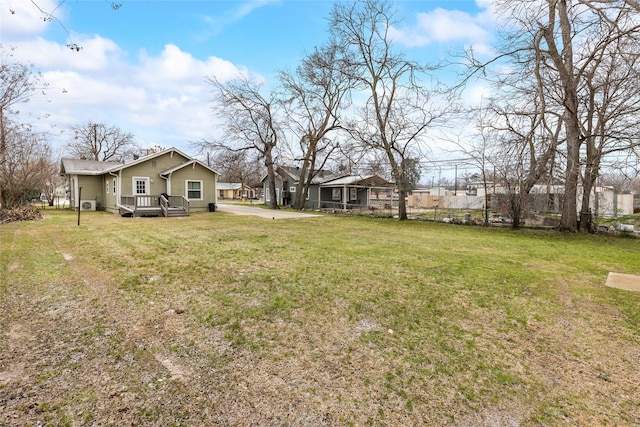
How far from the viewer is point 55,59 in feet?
16.7

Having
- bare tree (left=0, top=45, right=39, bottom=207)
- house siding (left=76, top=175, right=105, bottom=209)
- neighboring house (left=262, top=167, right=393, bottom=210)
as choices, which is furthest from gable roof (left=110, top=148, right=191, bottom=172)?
neighboring house (left=262, top=167, right=393, bottom=210)

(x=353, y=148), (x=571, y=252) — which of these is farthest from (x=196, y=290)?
(x=353, y=148)

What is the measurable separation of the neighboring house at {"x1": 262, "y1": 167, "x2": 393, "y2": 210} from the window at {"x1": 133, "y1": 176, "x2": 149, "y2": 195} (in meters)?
10.3

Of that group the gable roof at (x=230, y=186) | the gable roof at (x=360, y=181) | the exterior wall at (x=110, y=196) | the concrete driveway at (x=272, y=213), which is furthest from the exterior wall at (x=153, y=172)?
the gable roof at (x=230, y=186)

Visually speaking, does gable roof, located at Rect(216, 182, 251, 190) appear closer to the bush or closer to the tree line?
→ the tree line

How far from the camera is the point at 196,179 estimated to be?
19.8 m

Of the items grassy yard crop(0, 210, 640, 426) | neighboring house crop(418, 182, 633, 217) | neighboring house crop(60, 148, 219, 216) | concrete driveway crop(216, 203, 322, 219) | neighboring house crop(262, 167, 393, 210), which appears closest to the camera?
grassy yard crop(0, 210, 640, 426)

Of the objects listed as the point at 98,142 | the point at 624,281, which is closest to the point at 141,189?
the point at 624,281

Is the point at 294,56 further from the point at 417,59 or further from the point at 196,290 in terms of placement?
the point at 196,290

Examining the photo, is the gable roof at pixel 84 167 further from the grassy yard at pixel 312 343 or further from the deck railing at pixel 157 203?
the grassy yard at pixel 312 343

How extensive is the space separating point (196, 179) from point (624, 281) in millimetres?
19754

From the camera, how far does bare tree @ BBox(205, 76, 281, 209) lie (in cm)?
2292

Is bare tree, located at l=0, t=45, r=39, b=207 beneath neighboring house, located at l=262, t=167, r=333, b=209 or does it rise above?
above

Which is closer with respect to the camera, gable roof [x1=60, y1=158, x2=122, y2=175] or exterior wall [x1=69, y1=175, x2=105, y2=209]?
gable roof [x1=60, y1=158, x2=122, y2=175]
